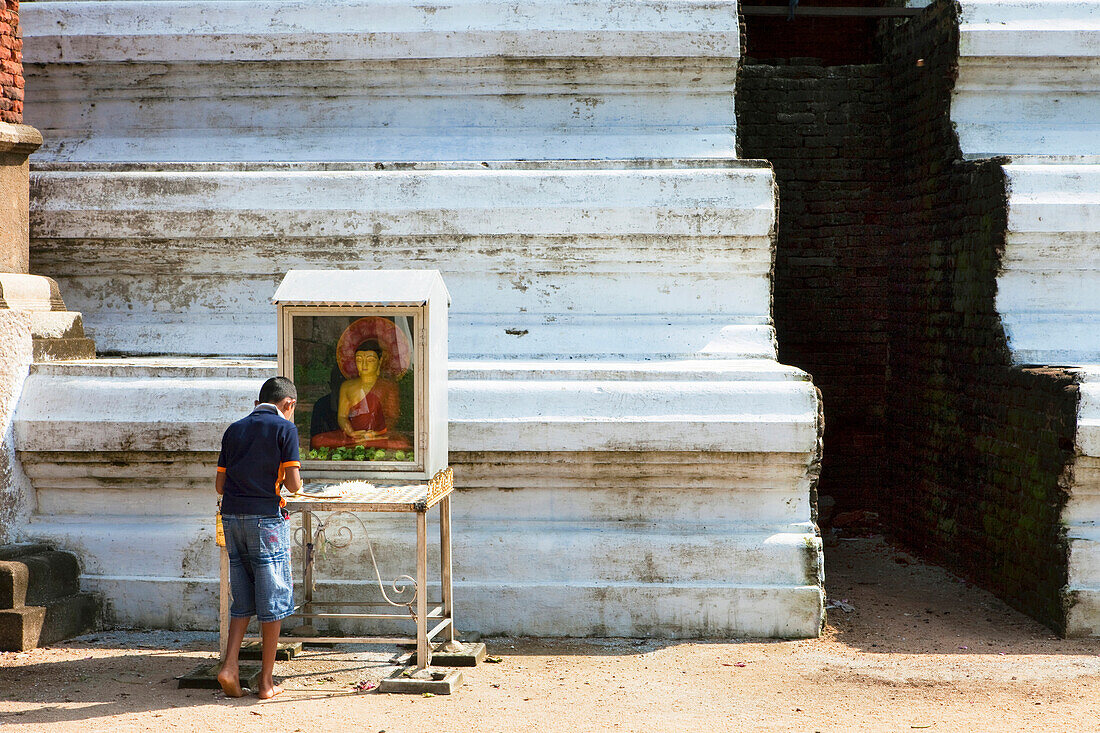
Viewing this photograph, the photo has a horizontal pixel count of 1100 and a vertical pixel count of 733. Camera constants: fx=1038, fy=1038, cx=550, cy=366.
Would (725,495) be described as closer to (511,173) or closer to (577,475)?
(577,475)

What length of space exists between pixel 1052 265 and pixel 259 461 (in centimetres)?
461

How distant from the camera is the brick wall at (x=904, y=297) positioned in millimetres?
6121

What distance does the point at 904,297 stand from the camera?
7.60m

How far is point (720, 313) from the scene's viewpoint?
6.02 m

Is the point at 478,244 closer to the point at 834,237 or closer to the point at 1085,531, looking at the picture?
the point at 834,237

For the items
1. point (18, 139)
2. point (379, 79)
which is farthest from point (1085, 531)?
point (18, 139)

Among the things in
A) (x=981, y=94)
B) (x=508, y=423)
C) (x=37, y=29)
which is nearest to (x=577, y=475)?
(x=508, y=423)

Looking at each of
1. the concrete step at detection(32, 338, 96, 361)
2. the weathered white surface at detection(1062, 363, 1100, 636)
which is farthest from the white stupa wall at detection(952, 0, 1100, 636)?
the concrete step at detection(32, 338, 96, 361)

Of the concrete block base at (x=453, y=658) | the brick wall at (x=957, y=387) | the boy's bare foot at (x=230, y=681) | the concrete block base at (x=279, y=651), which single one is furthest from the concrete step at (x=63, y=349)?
the brick wall at (x=957, y=387)

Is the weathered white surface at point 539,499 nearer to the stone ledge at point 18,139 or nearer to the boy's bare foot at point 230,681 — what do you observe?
the boy's bare foot at point 230,681

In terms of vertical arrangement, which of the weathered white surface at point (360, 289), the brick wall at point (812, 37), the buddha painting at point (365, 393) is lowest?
the buddha painting at point (365, 393)

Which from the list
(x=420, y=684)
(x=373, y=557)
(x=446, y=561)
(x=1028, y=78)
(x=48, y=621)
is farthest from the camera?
(x=1028, y=78)

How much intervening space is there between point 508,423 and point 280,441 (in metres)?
1.39

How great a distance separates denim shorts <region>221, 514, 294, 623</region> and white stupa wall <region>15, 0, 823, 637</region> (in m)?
0.99
